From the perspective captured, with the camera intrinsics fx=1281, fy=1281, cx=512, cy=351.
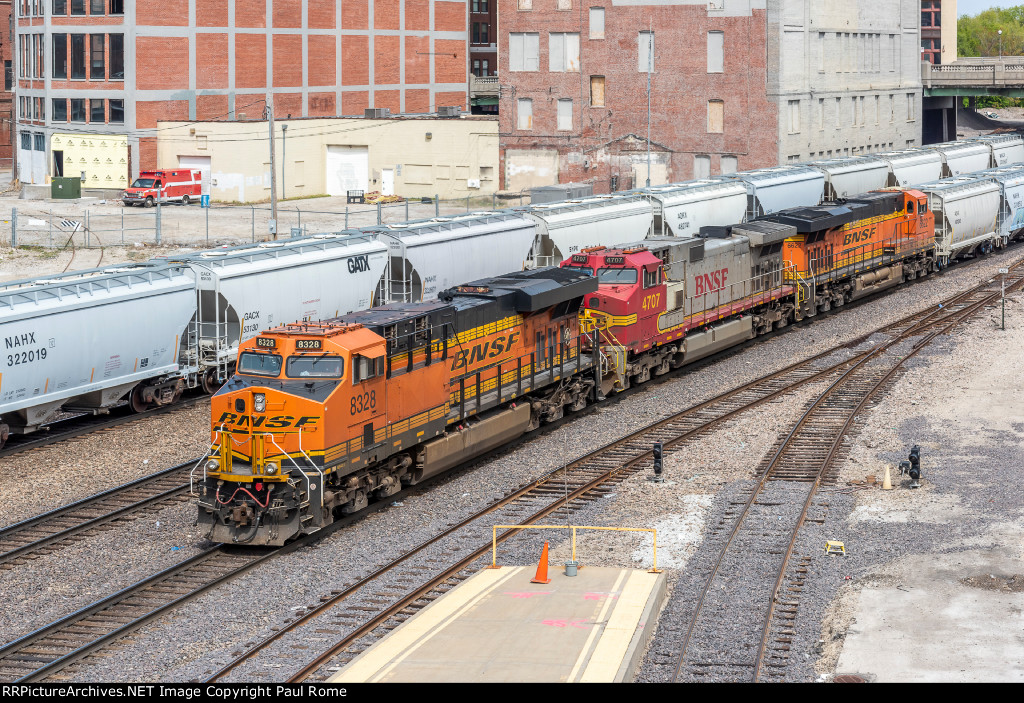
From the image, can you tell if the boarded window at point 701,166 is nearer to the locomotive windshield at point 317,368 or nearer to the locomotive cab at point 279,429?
the locomotive cab at point 279,429

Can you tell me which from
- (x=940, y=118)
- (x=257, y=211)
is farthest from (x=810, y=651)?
(x=940, y=118)

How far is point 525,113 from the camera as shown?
8206 cm

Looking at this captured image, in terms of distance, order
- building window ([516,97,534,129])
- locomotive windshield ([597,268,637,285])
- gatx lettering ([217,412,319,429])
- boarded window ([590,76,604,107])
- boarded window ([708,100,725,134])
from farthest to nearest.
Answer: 1. building window ([516,97,534,129])
2. boarded window ([590,76,604,107])
3. boarded window ([708,100,725,134])
4. locomotive windshield ([597,268,637,285])
5. gatx lettering ([217,412,319,429])

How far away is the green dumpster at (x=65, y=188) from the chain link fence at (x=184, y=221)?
120 centimetres

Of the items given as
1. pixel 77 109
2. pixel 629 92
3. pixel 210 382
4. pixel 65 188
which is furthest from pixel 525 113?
pixel 210 382

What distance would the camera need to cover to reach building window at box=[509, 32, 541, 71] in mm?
80812

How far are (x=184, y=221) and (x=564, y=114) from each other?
26605 millimetres

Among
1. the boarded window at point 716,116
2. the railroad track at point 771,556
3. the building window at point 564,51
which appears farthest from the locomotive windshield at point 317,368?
the building window at point 564,51

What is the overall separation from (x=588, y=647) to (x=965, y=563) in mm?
7472

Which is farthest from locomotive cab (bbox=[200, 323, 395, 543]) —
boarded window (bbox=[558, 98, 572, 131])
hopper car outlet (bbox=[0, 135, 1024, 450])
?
boarded window (bbox=[558, 98, 572, 131])

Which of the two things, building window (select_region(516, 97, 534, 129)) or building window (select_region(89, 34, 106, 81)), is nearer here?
building window (select_region(89, 34, 106, 81))

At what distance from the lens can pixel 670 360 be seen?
35500 millimetres

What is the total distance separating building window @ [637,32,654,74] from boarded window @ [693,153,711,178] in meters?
5.98

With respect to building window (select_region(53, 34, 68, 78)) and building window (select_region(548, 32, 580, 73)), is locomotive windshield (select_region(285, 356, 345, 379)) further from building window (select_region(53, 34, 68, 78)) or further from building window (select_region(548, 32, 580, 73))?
building window (select_region(53, 34, 68, 78))
